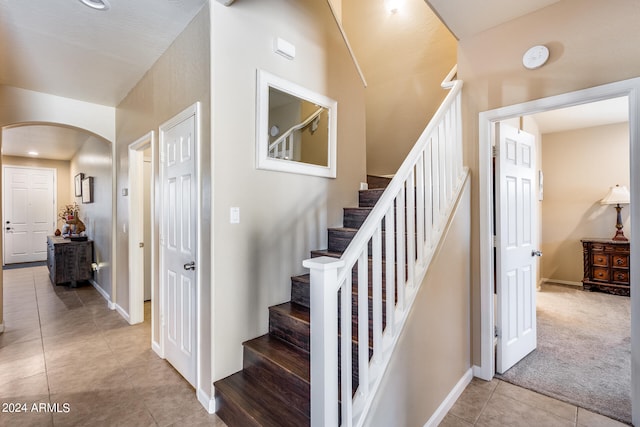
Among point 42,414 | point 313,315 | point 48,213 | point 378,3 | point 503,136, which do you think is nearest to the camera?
point 313,315

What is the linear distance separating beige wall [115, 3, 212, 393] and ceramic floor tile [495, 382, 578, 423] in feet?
7.07

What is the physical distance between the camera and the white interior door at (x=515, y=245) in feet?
7.82

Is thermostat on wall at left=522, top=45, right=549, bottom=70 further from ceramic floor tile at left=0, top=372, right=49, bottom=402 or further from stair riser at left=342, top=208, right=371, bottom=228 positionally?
ceramic floor tile at left=0, top=372, right=49, bottom=402

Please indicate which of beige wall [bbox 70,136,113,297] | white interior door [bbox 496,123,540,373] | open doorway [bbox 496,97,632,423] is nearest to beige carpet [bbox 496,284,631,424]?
open doorway [bbox 496,97,632,423]

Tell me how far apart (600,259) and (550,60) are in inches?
169

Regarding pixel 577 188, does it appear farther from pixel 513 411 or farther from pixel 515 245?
pixel 513 411

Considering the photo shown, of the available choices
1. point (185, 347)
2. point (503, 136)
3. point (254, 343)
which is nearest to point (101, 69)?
point (185, 347)

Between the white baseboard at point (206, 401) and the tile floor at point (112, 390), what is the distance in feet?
0.12

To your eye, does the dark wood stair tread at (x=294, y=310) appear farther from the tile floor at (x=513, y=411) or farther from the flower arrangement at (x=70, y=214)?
the flower arrangement at (x=70, y=214)

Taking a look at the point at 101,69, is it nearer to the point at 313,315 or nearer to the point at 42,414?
the point at 42,414

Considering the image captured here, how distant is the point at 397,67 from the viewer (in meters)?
3.98

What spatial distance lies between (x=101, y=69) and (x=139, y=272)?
2.16 metres

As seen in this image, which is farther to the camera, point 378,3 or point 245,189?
point 378,3

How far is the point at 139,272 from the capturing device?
342cm
